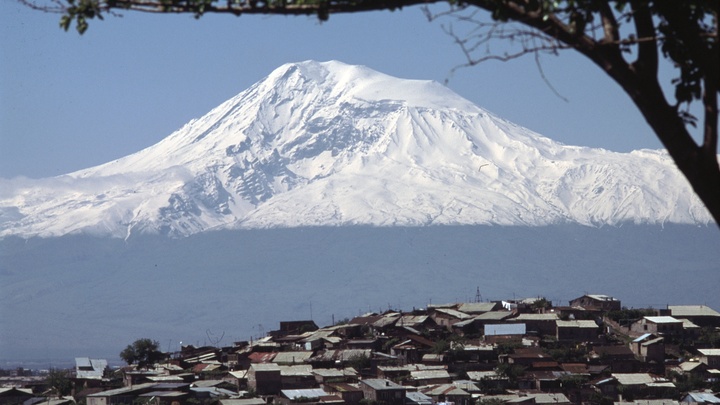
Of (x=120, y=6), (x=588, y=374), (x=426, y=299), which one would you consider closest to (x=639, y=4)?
(x=120, y=6)

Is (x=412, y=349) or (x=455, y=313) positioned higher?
(x=455, y=313)

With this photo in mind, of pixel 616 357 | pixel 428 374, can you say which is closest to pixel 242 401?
pixel 428 374

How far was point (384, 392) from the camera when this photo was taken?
49688 mm

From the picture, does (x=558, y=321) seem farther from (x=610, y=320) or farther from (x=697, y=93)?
(x=697, y=93)

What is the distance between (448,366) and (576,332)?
8968mm

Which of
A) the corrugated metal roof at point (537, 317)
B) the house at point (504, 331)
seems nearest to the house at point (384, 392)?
the house at point (504, 331)

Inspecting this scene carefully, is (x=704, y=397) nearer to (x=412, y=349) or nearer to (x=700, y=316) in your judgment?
(x=412, y=349)

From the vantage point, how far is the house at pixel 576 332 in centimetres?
6500

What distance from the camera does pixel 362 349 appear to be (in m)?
63.8

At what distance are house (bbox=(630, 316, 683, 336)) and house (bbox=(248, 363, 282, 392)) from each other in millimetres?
19265

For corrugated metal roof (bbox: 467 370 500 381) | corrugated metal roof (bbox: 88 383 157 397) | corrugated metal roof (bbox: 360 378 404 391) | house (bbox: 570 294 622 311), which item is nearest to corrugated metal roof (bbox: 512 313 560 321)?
house (bbox: 570 294 622 311)

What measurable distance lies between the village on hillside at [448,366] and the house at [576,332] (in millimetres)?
57

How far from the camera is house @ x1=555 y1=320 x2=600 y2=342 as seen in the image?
65000 mm

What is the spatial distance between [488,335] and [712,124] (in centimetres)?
5782
